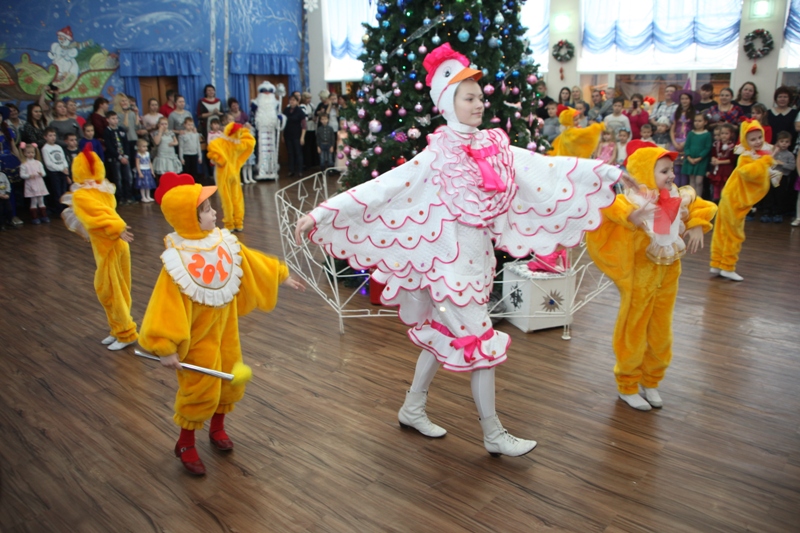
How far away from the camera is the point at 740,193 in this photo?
5312 mm

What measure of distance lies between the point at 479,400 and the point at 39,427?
2.18 meters

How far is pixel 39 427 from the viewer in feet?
10.6

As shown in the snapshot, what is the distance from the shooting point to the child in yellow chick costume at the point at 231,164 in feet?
23.7

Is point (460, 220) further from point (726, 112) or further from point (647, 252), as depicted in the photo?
point (726, 112)

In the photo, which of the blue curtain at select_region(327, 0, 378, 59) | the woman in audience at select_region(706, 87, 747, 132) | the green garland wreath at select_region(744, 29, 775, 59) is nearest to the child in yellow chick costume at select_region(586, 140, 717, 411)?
the woman in audience at select_region(706, 87, 747, 132)

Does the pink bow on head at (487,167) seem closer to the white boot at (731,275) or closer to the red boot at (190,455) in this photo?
the red boot at (190,455)

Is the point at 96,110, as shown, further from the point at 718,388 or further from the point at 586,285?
the point at 718,388

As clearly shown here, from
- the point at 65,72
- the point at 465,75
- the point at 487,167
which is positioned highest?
the point at 65,72

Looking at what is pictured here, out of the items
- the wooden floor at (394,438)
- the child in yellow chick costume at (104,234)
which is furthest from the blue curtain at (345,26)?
the wooden floor at (394,438)

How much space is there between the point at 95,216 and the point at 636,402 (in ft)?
10.8

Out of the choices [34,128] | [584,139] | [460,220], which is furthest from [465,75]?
[34,128]

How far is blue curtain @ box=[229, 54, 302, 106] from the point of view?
40.8 feet

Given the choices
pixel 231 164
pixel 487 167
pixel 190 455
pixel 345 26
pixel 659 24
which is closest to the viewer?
pixel 487 167

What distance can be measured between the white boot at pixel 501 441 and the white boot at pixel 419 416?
297 millimetres
